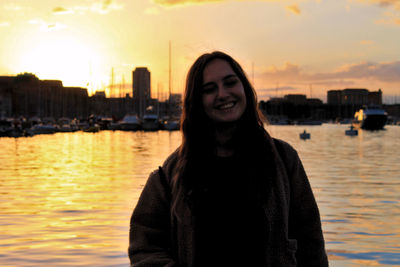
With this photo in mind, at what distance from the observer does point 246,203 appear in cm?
292

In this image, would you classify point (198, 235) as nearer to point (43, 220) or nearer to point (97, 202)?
point (43, 220)

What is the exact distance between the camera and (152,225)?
2.98 meters

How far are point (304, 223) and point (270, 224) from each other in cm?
26

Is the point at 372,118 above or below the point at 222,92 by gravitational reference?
below

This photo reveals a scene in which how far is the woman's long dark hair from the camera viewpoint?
305 cm

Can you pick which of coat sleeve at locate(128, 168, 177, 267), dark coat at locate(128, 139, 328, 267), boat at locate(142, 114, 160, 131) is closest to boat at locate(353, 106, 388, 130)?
boat at locate(142, 114, 160, 131)

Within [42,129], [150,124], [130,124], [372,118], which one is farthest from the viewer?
[150,124]

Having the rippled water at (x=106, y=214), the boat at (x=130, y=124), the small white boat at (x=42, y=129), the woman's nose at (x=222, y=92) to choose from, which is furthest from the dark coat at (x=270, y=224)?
the boat at (x=130, y=124)

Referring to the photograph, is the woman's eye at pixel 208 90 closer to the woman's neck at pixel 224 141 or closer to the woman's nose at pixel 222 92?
the woman's nose at pixel 222 92

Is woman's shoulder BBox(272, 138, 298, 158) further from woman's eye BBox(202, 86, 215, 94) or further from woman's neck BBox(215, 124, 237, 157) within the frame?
woman's eye BBox(202, 86, 215, 94)

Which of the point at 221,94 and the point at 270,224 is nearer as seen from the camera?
the point at 270,224

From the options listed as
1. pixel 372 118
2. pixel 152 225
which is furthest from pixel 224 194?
pixel 372 118

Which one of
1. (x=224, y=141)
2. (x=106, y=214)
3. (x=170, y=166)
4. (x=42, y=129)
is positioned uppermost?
(x=224, y=141)

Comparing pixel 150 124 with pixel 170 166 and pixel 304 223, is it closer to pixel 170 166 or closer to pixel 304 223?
pixel 170 166
